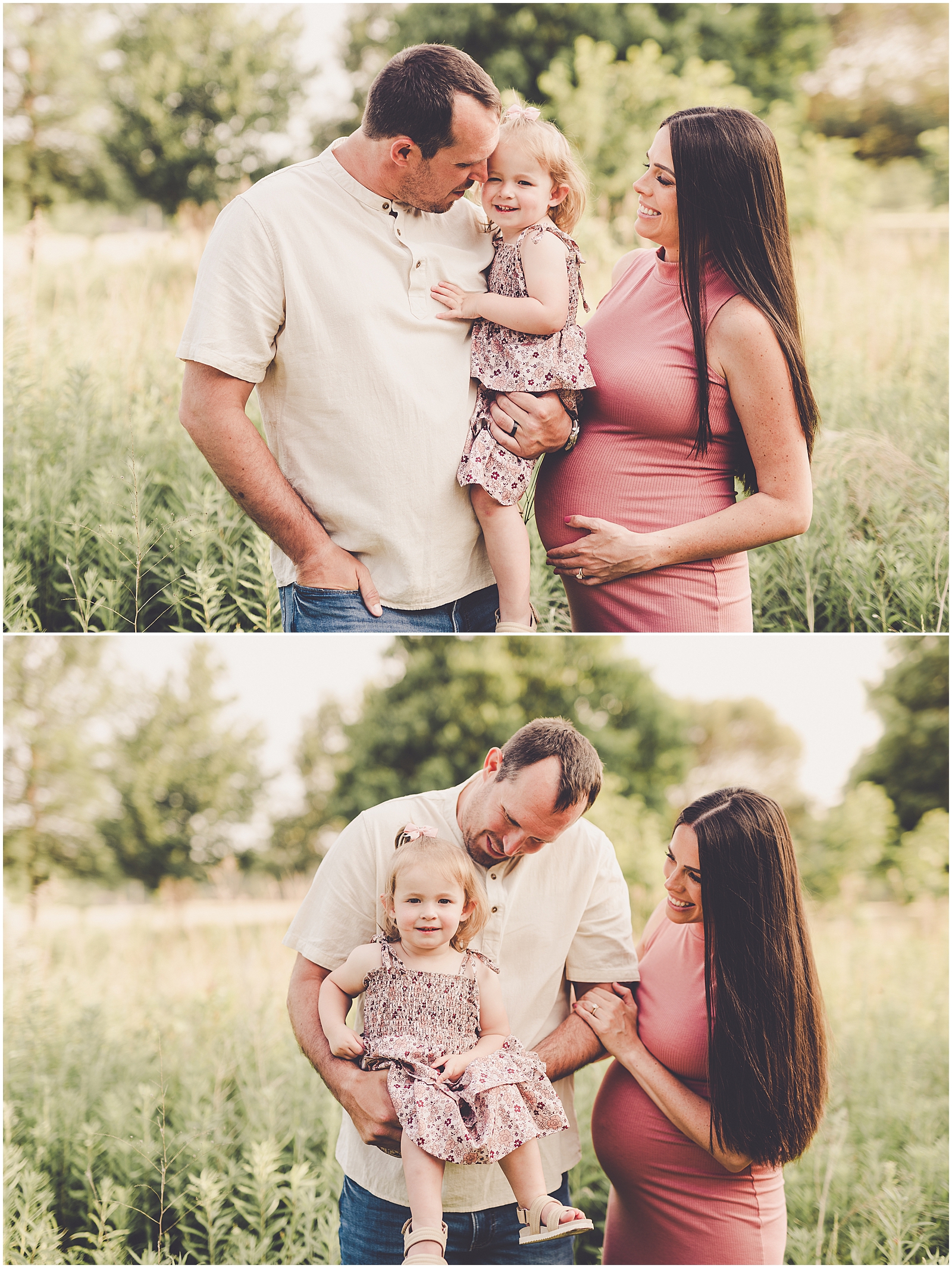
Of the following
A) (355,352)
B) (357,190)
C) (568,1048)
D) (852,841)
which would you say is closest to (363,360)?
(355,352)

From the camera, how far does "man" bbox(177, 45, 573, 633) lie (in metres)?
2.45

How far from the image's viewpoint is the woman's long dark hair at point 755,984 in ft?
8.13

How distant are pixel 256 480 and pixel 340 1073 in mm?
1558

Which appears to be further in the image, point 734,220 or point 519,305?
point 519,305

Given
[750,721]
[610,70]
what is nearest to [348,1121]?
[750,721]

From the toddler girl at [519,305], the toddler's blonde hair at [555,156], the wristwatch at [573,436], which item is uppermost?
the toddler's blonde hair at [555,156]

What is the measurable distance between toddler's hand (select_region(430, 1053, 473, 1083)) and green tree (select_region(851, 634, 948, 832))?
740 centimetres

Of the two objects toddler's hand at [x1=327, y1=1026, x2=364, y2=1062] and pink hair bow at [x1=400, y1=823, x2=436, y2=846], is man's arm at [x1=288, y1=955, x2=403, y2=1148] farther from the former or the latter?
pink hair bow at [x1=400, y1=823, x2=436, y2=846]

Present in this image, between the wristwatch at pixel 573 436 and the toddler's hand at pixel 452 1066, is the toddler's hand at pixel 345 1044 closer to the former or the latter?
the toddler's hand at pixel 452 1066

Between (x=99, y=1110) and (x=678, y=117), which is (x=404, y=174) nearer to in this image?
(x=678, y=117)

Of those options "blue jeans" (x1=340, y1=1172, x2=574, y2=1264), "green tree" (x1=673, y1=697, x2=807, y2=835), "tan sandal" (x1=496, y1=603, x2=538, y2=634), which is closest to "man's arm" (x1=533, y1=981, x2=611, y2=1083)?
"blue jeans" (x1=340, y1=1172, x2=574, y2=1264)

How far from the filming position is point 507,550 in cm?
283

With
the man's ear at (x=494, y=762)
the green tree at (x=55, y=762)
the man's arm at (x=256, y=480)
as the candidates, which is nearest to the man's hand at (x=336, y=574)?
the man's arm at (x=256, y=480)

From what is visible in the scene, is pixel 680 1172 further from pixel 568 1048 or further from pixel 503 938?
pixel 503 938
